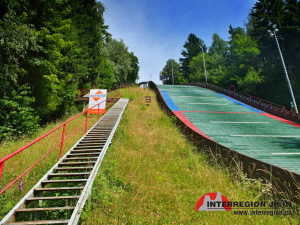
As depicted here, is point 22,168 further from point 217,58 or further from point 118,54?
point 217,58

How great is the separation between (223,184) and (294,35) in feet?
112

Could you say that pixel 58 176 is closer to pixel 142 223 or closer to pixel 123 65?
pixel 142 223

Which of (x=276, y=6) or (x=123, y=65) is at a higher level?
(x=276, y=6)

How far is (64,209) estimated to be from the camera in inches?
151

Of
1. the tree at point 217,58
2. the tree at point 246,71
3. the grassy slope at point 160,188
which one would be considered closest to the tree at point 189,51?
the tree at point 217,58

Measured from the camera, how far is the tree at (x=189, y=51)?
79094 millimetres

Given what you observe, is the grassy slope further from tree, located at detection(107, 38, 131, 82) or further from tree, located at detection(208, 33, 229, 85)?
tree, located at detection(208, 33, 229, 85)

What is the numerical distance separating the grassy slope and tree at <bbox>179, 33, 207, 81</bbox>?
73229 mm

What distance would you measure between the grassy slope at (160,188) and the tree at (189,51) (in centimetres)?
7323

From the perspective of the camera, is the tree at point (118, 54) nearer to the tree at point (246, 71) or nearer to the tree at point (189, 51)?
the tree at point (246, 71)

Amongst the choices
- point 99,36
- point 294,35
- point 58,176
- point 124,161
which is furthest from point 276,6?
point 58,176

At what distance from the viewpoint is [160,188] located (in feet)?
16.8

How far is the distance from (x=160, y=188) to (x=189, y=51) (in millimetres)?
82452

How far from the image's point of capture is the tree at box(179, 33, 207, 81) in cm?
7909
